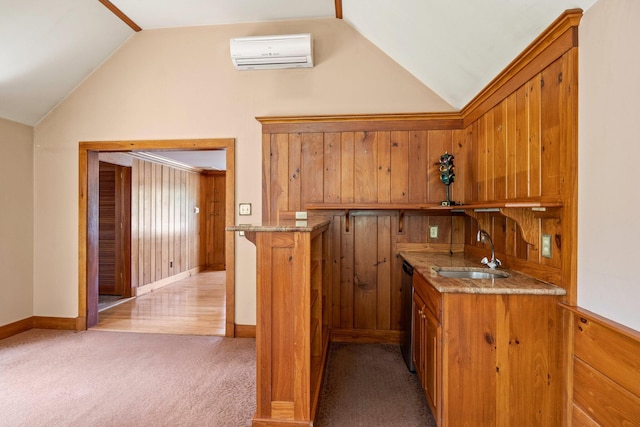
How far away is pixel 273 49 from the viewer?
9.22 ft

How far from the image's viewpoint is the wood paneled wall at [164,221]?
4.84 meters

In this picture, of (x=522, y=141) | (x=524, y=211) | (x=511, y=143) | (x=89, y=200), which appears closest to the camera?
(x=524, y=211)

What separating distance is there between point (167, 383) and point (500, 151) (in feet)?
9.82

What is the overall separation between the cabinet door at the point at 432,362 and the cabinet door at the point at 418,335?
70 mm

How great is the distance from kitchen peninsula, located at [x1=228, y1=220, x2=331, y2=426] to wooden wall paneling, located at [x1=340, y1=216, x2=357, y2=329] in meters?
1.35

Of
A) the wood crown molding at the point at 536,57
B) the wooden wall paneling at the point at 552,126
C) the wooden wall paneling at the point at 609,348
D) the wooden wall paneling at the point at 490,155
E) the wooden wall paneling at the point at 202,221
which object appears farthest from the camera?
the wooden wall paneling at the point at 202,221

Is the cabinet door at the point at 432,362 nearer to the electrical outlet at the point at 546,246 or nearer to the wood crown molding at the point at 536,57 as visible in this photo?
the electrical outlet at the point at 546,246

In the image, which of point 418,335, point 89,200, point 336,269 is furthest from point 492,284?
point 89,200

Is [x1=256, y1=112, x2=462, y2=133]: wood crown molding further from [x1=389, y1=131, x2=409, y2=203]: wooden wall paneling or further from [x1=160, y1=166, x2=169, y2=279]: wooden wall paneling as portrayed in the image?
[x1=160, y1=166, x2=169, y2=279]: wooden wall paneling

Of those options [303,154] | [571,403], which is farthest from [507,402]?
[303,154]

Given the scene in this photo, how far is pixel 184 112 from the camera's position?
10.4 ft

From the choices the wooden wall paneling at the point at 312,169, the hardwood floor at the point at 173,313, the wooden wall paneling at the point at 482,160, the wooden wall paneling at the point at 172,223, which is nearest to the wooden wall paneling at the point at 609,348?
the wooden wall paneling at the point at 482,160

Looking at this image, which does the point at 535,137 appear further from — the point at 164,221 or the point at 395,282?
the point at 164,221

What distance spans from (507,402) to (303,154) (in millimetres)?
2393
